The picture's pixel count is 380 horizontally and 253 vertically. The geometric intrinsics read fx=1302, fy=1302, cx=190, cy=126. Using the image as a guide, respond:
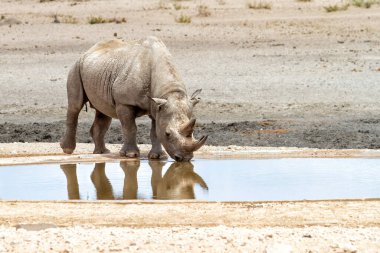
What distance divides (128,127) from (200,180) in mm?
2161

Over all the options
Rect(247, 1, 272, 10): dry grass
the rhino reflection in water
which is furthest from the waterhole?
Rect(247, 1, 272, 10): dry grass

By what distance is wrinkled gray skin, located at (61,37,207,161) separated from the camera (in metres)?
13.2

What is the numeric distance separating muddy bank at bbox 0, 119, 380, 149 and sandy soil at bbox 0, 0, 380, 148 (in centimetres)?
2

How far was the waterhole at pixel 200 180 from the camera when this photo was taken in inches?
444

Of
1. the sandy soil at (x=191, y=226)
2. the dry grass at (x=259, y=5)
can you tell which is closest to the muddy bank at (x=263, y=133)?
the sandy soil at (x=191, y=226)

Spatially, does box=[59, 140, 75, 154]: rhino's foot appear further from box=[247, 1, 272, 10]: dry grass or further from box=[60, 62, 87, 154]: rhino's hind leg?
box=[247, 1, 272, 10]: dry grass

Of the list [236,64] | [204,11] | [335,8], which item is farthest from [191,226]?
[335,8]

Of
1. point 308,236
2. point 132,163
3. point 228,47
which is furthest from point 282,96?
point 308,236

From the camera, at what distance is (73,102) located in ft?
50.3

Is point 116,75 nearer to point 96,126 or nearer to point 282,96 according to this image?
point 96,126

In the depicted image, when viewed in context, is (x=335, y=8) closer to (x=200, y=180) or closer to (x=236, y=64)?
(x=236, y=64)

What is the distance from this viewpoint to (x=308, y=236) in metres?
8.87

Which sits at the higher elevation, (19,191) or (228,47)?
(19,191)

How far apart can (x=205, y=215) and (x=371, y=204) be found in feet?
4.46
